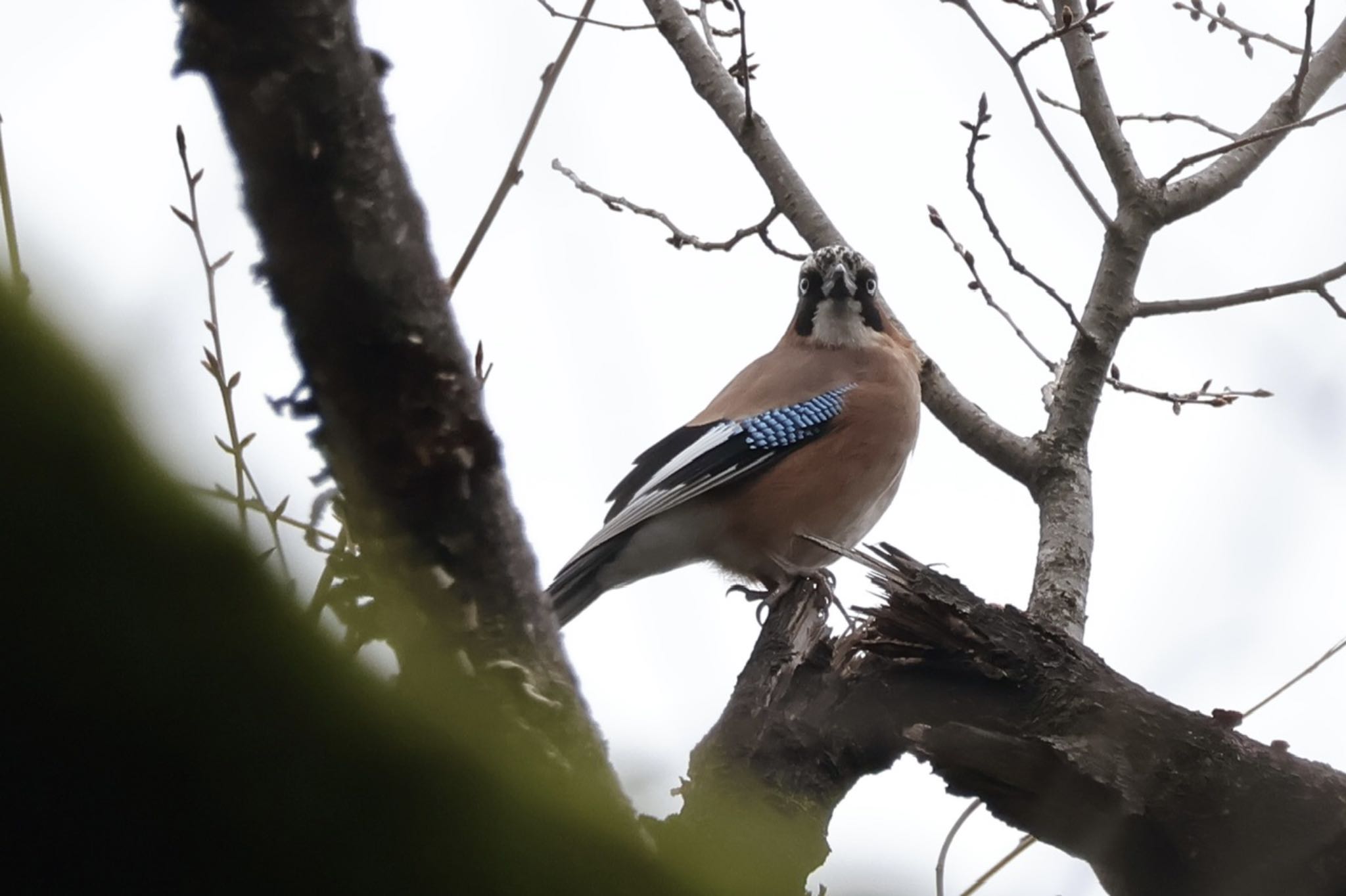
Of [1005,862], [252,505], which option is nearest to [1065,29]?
[1005,862]

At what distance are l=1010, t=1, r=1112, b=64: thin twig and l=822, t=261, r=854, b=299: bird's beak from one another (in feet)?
5.55

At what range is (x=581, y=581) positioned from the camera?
6.39m

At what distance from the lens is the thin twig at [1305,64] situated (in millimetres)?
5355

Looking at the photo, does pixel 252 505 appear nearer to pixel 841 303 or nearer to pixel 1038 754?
pixel 1038 754

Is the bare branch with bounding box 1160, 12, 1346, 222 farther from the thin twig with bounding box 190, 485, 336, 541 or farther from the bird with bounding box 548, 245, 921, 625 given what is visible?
the thin twig with bounding box 190, 485, 336, 541

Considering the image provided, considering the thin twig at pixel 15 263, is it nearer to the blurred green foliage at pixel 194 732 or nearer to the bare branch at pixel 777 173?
the blurred green foliage at pixel 194 732

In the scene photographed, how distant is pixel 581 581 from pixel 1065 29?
3.29 metres

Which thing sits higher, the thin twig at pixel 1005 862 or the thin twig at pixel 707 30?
the thin twig at pixel 707 30

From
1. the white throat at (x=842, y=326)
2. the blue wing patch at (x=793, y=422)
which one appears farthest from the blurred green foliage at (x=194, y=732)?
the white throat at (x=842, y=326)

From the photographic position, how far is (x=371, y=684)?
85cm

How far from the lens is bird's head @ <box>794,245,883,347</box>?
7.14m

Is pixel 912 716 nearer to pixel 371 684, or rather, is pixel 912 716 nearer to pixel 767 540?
pixel 767 540

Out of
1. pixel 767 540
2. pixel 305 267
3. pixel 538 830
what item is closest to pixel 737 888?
pixel 538 830

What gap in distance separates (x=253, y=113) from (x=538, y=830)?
0.88 m
